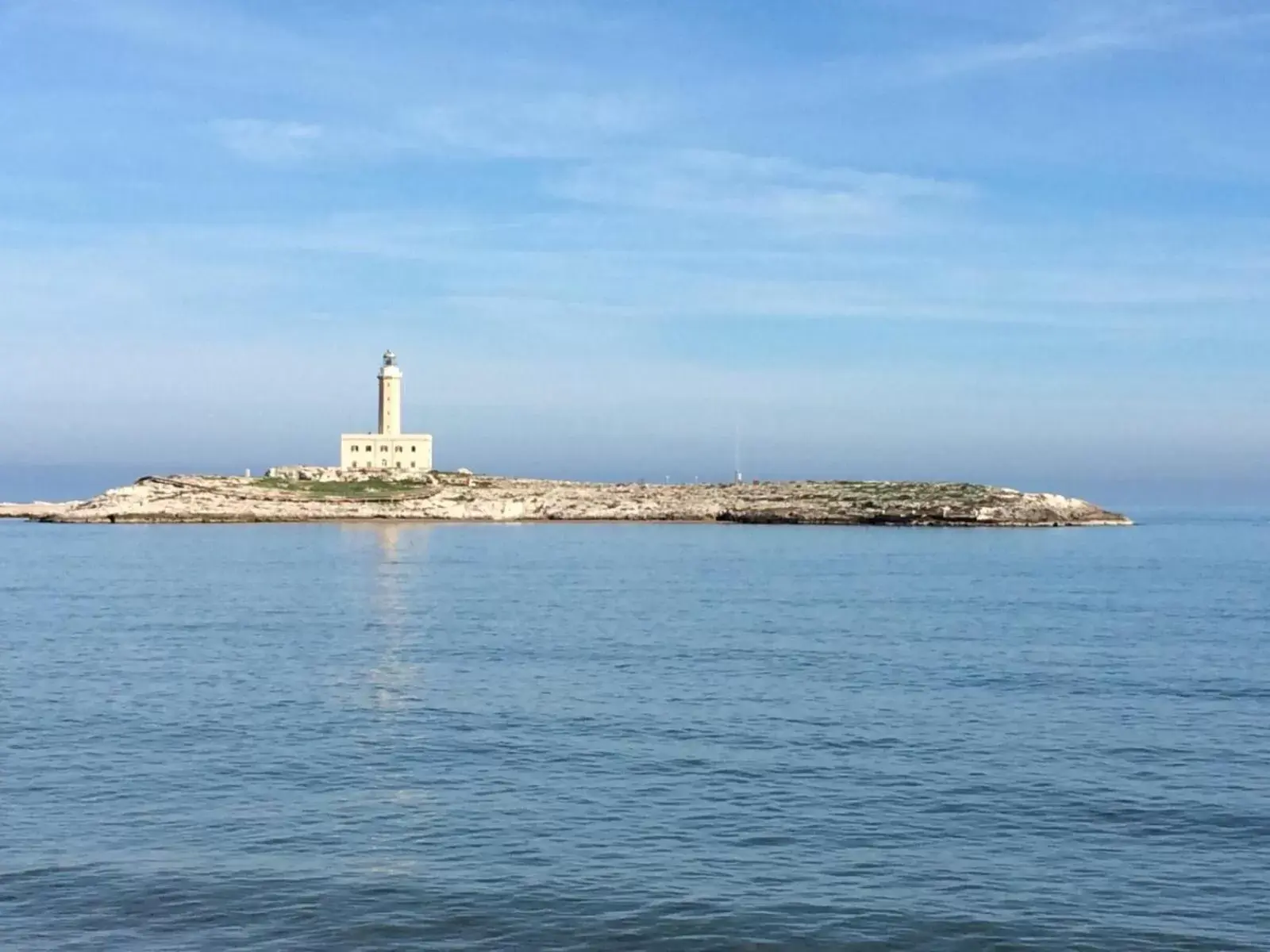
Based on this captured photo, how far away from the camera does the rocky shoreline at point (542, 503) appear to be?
122500mm

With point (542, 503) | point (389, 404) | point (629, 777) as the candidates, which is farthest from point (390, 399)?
point (629, 777)

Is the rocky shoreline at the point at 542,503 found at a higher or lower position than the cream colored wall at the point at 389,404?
lower

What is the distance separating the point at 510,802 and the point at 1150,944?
368 inches

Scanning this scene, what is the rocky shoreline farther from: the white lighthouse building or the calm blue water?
the calm blue water

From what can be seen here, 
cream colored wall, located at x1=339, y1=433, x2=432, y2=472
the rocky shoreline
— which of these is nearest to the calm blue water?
the rocky shoreline

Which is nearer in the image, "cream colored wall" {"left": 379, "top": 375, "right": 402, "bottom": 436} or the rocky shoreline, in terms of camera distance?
the rocky shoreline

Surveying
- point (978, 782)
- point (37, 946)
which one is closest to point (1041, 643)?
point (978, 782)

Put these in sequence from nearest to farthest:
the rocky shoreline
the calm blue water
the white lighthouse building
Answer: the calm blue water → the rocky shoreline → the white lighthouse building

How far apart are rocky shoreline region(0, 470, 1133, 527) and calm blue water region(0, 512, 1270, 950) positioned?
7475 cm

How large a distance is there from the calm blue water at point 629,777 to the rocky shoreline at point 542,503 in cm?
7475

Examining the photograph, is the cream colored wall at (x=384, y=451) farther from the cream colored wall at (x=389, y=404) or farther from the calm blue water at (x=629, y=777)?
the calm blue water at (x=629, y=777)

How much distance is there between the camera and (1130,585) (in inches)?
2443

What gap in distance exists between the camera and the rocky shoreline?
122 metres

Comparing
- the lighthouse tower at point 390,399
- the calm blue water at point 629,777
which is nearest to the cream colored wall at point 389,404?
the lighthouse tower at point 390,399
